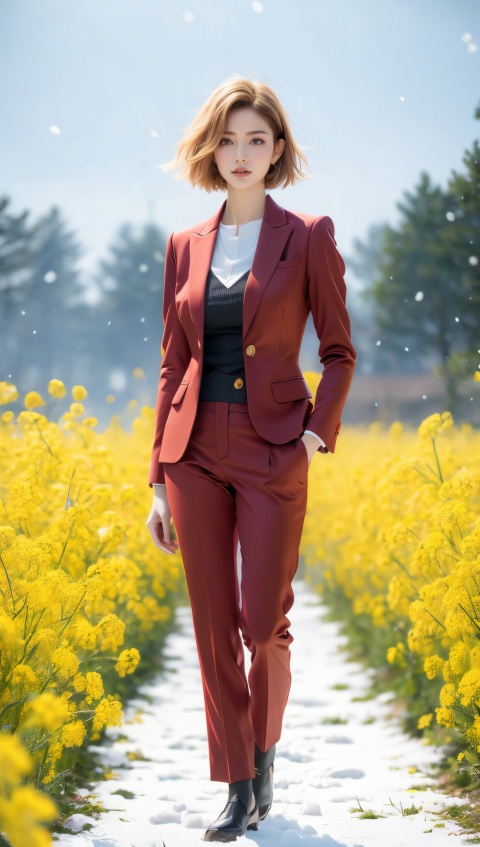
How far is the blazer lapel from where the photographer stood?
2094 millimetres

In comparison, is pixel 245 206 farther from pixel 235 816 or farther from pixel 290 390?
pixel 235 816

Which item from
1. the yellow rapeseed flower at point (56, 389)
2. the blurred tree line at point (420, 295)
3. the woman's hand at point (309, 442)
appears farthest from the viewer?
the blurred tree line at point (420, 295)

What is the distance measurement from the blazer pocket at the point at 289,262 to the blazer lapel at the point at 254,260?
0.5 inches

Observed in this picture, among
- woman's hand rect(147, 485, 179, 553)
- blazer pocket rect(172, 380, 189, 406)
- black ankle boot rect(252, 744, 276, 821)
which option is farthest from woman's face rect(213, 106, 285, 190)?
black ankle boot rect(252, 744, 276, 821)

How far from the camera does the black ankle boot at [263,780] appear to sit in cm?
221

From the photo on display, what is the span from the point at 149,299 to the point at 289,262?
64.9 ft

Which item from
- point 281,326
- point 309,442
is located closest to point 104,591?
point 309,442

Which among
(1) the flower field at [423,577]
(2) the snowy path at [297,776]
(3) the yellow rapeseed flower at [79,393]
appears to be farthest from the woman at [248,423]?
(3) the yellow rapeseed flower at [79,393]

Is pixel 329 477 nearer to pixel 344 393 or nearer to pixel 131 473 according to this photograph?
pixel 131 473

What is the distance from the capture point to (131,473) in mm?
4617

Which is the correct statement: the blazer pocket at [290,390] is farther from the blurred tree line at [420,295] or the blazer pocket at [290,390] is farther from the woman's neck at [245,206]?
the blurred tree line at [420,295]

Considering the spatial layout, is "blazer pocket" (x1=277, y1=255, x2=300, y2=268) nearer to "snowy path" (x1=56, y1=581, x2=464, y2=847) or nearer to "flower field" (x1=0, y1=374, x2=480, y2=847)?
"flower field" (x1=0, y1=374, x2=480, y2=847)

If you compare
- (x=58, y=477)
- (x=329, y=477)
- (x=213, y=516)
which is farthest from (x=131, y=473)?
(x=213, y=516)

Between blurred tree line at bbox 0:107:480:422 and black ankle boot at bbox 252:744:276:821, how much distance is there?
1.66 meters
